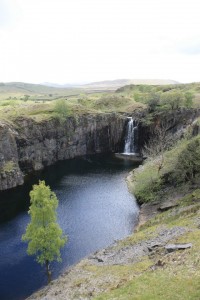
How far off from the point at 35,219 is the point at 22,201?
39.9 metres

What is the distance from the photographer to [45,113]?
443ft

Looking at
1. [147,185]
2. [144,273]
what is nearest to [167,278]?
[144,273]

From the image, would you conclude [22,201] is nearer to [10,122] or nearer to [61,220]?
[61,220]

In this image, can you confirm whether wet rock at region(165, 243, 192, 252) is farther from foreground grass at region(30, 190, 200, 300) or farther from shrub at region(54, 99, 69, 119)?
shrub at region(54, 99, 69, 119)

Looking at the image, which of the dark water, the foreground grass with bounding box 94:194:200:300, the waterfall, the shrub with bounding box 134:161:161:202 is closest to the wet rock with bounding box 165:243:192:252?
the foreground grass with bounding box 94:194:200:300

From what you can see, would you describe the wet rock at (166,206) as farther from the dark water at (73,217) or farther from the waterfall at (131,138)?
the waterfall at (131,138)

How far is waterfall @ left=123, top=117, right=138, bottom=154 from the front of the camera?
141625 mm

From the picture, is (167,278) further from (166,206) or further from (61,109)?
(61,109)

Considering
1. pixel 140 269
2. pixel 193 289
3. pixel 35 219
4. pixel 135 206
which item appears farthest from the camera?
pixel 135 206

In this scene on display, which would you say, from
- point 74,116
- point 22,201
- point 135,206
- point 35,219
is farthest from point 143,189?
point 74,116

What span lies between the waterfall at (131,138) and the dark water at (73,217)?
24678 mm

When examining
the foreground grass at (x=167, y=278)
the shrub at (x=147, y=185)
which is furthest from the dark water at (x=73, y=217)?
the foreground grass at (x=167, y=278)

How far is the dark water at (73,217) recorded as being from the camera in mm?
52656

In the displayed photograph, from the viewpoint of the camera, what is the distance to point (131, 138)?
144 meters
